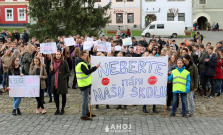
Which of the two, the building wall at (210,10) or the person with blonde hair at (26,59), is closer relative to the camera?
the person with blonde hair at (26,59)

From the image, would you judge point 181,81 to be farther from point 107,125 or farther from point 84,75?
point 84,75

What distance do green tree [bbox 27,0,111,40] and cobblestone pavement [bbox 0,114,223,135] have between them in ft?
44.0

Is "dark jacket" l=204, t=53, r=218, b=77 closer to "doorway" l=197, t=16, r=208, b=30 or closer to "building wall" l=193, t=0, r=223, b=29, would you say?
"building wall" l=193, t=0, r=223, b=29

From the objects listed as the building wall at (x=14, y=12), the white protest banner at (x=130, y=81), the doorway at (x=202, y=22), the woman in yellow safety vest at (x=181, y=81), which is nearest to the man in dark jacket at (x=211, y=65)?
the woman in yellow safety vest at (x=181, y=81)

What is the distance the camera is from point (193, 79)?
994cm

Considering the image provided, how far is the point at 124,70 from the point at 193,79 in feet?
Result: 7.16

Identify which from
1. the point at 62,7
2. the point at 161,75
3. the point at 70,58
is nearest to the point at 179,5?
the point at 62,7

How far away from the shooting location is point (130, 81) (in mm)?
9672

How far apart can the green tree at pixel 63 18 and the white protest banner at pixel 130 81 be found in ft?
42.6

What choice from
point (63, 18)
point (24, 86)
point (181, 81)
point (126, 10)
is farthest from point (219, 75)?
point (126, 10)

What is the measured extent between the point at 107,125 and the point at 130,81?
160 centimetres

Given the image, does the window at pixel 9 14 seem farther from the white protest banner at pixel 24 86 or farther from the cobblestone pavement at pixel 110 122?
the white protest banner at pixel 24 86

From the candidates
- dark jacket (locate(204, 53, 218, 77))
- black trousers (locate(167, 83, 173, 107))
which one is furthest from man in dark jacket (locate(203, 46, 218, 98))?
black trousers (locate(167, 83, 173, 107))

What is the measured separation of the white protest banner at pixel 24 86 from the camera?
9.87 meters
